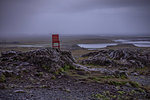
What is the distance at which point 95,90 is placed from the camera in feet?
53.1

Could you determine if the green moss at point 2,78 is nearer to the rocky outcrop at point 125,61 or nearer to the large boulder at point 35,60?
the large boulder at point 35,60

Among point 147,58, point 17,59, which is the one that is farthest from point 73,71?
point 147,58

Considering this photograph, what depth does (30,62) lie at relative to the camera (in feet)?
71.9

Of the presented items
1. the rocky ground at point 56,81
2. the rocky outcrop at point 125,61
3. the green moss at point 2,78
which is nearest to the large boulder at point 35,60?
the rocky ground at point 56,81

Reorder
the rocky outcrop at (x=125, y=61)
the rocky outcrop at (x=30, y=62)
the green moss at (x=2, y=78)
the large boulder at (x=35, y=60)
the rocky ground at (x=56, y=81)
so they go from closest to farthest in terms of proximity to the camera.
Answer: the rocky ground at (x=56, y=81), the green moss at (x=2, y=78), the rocky outcrop at (x=30, y=62), the large boulder at (x=35, y=60), the rocky outcrop at (x=125, y=61)

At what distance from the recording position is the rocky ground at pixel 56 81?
47.2 feet

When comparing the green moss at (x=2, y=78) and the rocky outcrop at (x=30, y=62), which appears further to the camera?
the rocky outcrop at (x=30, y=62)

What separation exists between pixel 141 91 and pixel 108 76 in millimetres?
5100

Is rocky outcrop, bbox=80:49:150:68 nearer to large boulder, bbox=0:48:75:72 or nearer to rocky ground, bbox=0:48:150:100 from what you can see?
rocky ground, bbox=0:48:150:100

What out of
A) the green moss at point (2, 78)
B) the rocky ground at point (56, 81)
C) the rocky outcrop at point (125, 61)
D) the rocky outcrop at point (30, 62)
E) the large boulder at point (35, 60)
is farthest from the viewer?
the rocky outcrop at point (125, 61)

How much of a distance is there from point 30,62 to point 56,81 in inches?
247

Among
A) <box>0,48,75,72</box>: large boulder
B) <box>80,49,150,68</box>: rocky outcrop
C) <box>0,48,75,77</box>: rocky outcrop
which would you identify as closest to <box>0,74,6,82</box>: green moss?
<box>0,48,75,77</box>: rocky outcrop

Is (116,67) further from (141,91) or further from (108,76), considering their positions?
(141,91)

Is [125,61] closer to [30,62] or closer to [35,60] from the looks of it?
[35,60]
